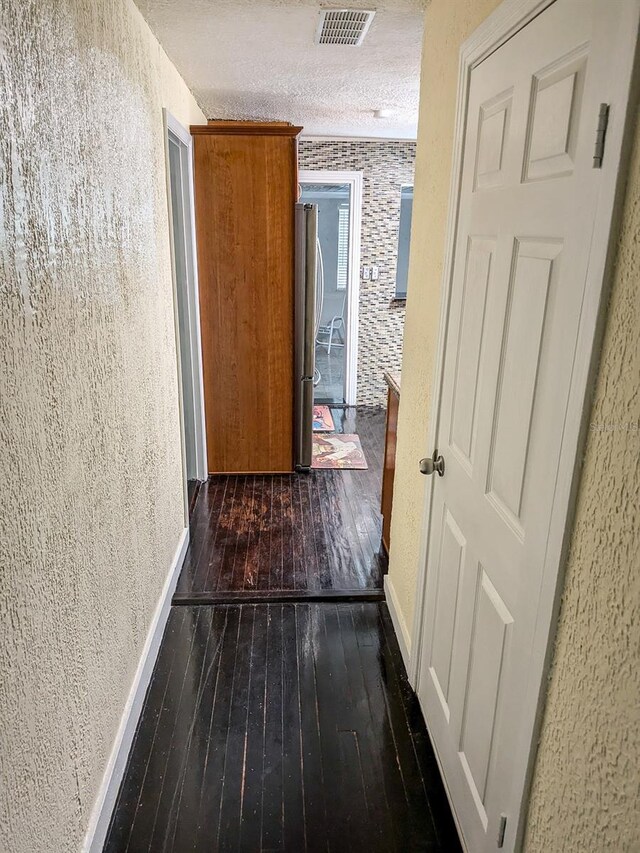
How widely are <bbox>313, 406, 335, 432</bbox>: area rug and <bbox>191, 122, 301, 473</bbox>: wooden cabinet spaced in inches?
43.3

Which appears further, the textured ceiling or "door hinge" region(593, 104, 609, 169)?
the textured ceiling

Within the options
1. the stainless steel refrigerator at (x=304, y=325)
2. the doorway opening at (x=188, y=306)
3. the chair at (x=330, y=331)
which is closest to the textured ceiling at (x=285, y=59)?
the doorway opening at (x=188, y=306)

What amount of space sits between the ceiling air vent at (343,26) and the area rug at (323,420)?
3.18 meters

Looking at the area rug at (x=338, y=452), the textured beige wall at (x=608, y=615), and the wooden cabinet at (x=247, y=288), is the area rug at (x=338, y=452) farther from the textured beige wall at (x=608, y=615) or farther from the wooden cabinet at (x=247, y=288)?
the textured beige wall at (x=608, y=615)

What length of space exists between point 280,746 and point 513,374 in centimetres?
146

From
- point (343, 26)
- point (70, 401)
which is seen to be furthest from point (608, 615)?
point (343, 26)

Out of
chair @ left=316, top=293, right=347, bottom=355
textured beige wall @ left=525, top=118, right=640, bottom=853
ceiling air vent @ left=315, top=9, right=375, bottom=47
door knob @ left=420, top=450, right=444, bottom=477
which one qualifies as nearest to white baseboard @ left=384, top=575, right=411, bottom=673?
door knob @ left=420, top=450, right=444, bottom=477

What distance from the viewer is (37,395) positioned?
1.26m

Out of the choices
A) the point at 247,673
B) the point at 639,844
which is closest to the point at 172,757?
the point at 247,673

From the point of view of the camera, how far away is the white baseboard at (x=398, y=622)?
2.32 metres

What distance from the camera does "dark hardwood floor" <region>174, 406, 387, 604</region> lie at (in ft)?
9.53

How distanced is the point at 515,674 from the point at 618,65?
1.12 metres

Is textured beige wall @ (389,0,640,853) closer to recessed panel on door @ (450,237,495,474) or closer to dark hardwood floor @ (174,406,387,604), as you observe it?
recessed panel on door @ (450,237,495,474)

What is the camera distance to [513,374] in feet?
4.26
